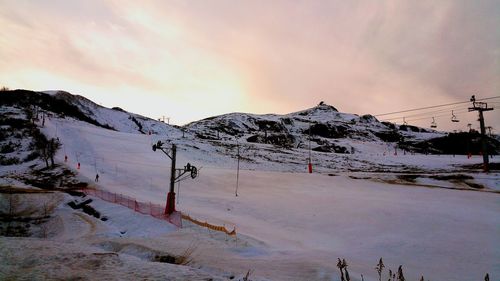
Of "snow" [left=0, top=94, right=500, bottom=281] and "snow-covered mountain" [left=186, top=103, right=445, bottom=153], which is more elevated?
"snow-covered mountain" [left=186, top=103, right=445, bottom=153]

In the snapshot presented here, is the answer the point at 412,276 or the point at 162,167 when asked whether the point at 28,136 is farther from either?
the point at 412,276

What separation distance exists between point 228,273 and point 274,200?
A: 2529cm

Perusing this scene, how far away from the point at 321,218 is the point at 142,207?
47.1 feet

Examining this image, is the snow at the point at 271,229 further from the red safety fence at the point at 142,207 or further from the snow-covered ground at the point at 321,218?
the red safety fence at the point at 142,207

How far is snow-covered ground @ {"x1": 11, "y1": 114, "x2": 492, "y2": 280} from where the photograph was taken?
14241 millimetres

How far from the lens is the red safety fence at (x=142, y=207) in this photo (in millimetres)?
24086

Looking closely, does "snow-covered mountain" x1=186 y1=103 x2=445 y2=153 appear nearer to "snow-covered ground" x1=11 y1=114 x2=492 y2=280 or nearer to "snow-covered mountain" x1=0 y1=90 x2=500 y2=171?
"snow-covered mountain" x1=0 y1=90 x2=500 y2=171

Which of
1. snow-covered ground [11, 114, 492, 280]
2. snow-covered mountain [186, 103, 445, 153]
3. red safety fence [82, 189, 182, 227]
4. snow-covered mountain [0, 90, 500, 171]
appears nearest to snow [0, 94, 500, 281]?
snow-covered ground [11, 114, 492, 280]

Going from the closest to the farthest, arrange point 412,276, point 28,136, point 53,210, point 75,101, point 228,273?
point 228,273 → point 412,276 → point 53,210 → point 28,136 → point 75,101

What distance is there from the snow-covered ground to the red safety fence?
197 cm

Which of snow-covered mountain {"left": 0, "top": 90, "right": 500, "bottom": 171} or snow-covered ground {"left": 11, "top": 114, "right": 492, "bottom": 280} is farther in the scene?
snow-covered mountain {"left": 0, "top": 90, "right": 500, "bottom": 171}

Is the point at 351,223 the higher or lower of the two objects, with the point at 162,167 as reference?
lower

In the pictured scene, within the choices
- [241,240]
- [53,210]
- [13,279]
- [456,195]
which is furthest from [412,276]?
[53,210]

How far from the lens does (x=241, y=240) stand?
18312 millimetres
